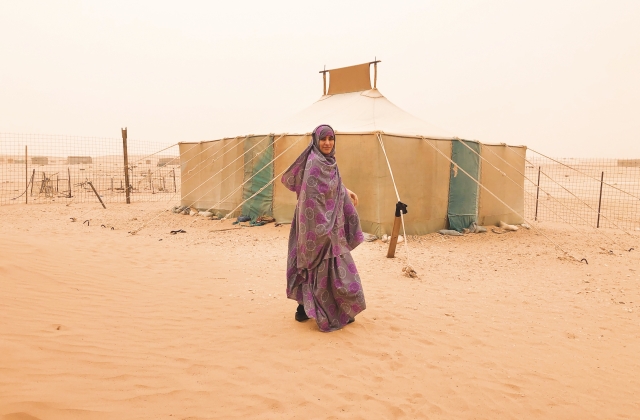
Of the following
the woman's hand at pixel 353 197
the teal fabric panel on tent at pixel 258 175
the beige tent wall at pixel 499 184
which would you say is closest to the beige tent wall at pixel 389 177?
the beige tent wall at pixel 499 184

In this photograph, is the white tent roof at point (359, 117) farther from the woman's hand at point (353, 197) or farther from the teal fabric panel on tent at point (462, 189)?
the woman's hand at point (353, 197)

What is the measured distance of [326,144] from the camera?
3346 millimetres

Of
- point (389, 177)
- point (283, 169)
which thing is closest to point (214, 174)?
point (283, 169)

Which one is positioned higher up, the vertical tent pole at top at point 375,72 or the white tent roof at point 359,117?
the vertical tent pole at top at point 375,72

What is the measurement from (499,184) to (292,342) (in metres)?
7.56

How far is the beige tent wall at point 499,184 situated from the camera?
9.17 metres

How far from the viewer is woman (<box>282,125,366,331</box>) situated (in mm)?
3287

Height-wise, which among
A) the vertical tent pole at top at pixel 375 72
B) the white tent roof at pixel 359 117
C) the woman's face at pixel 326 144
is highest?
the vertical tent pole at top at pixel 375 72

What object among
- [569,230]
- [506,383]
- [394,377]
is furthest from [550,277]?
[569,230]

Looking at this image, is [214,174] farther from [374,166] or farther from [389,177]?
[389,177]

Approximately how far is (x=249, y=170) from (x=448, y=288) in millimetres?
5549

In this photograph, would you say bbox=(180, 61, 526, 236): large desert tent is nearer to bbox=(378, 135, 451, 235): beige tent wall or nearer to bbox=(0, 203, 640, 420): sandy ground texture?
bbox=(378, 135, 451, 235): beige tent wall

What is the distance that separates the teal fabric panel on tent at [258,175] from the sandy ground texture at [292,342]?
120 inches

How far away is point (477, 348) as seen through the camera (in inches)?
130
